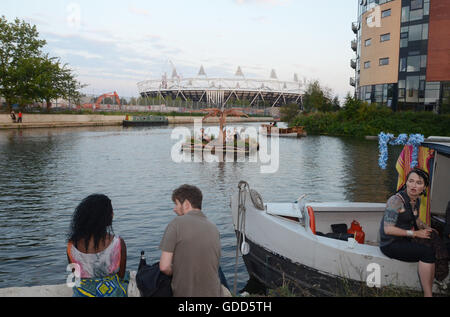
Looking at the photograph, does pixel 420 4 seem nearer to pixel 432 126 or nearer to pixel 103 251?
pixel 432 126

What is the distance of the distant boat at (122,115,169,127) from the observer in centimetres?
7049

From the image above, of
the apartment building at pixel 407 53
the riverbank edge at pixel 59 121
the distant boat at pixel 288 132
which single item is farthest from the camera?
the riverbank edge at pixel 59 121

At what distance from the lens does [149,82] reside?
187375 mm

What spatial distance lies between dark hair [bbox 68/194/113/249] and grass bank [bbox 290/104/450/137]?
4458cm

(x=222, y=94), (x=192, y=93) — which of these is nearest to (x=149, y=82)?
(x=192, y=93)

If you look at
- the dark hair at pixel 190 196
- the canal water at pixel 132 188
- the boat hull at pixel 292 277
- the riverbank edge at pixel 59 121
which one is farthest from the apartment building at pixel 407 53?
the dark hair at pixel 190 196

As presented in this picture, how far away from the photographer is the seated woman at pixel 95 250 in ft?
13.5

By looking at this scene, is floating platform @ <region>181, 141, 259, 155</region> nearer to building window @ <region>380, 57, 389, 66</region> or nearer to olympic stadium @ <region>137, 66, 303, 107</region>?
building window @ <region>380, 57, 389, 66</region>

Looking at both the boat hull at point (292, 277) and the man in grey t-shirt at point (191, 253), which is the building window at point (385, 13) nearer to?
the boat hull at point (292, 277)

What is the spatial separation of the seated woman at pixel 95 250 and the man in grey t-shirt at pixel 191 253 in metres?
0.72

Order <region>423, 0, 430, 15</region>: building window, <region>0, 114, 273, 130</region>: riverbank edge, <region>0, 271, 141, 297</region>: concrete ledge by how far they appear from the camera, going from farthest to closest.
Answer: <region>0, 114, 273, 130</region>: riverbank edge → <region>423, 0, 430, 15</region>: building window → <region>0, 271, 141, 297</region>: concrete ledge

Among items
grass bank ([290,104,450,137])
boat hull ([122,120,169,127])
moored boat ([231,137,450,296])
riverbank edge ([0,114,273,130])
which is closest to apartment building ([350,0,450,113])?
grass bank ([290,104,450,137])
